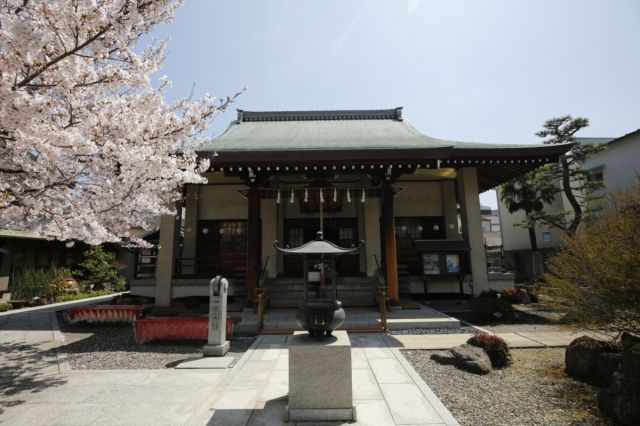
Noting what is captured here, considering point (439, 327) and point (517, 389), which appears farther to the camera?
point (439, 327)

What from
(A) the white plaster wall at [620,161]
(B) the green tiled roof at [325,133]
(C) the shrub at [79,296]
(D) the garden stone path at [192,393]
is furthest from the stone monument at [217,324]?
(A) the white plaster wall at [620,161]

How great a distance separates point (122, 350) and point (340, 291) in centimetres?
672

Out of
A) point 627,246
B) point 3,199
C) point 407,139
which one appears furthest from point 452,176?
point 3,199

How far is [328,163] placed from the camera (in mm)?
9891

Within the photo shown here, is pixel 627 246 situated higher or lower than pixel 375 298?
higher

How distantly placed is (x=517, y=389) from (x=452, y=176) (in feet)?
35.7

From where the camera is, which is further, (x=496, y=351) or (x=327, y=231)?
(x=327, y=231)

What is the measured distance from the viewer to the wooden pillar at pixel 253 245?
33.2ft

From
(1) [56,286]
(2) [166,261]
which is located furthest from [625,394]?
(1) [56,286]

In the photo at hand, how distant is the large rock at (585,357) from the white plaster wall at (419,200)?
9352mm

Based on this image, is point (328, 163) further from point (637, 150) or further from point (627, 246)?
point (637, 150)

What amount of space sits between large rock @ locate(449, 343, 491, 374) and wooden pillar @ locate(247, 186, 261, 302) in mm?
6442

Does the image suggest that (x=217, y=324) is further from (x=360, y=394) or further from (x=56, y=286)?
(x=56, y=286)

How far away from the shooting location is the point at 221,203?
14.5 meters
